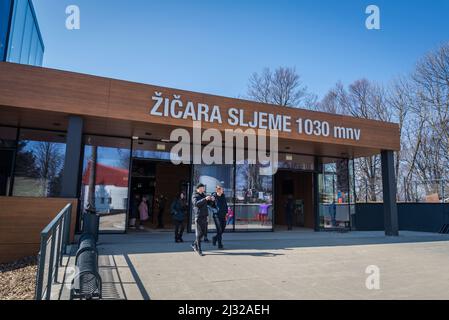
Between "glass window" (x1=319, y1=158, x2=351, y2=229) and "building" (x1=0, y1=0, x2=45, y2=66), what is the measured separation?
55.5 ft

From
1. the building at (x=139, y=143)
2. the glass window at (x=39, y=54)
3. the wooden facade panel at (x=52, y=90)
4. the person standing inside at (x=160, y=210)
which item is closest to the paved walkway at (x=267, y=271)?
the building at (x=139, y=143)

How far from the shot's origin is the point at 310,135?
12328mm

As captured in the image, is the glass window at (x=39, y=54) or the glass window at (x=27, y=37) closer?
the glass window at (x=27, y=37)

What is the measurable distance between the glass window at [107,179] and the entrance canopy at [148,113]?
0.71 m

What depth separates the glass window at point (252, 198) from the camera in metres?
14.0

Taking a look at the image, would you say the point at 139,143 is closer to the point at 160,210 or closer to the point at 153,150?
the point at 153,150

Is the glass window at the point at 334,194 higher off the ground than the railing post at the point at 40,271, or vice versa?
the glass window at the point at 334,194

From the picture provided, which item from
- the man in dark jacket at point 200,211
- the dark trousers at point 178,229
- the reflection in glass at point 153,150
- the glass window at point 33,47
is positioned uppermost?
the glass window at point 33,47

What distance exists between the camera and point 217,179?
544 inches

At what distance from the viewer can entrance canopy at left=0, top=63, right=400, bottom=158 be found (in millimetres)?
8984

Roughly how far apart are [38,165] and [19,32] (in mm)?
10951

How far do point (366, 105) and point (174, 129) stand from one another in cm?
2511

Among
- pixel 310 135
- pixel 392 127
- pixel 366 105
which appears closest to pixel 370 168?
pixel 366 105
